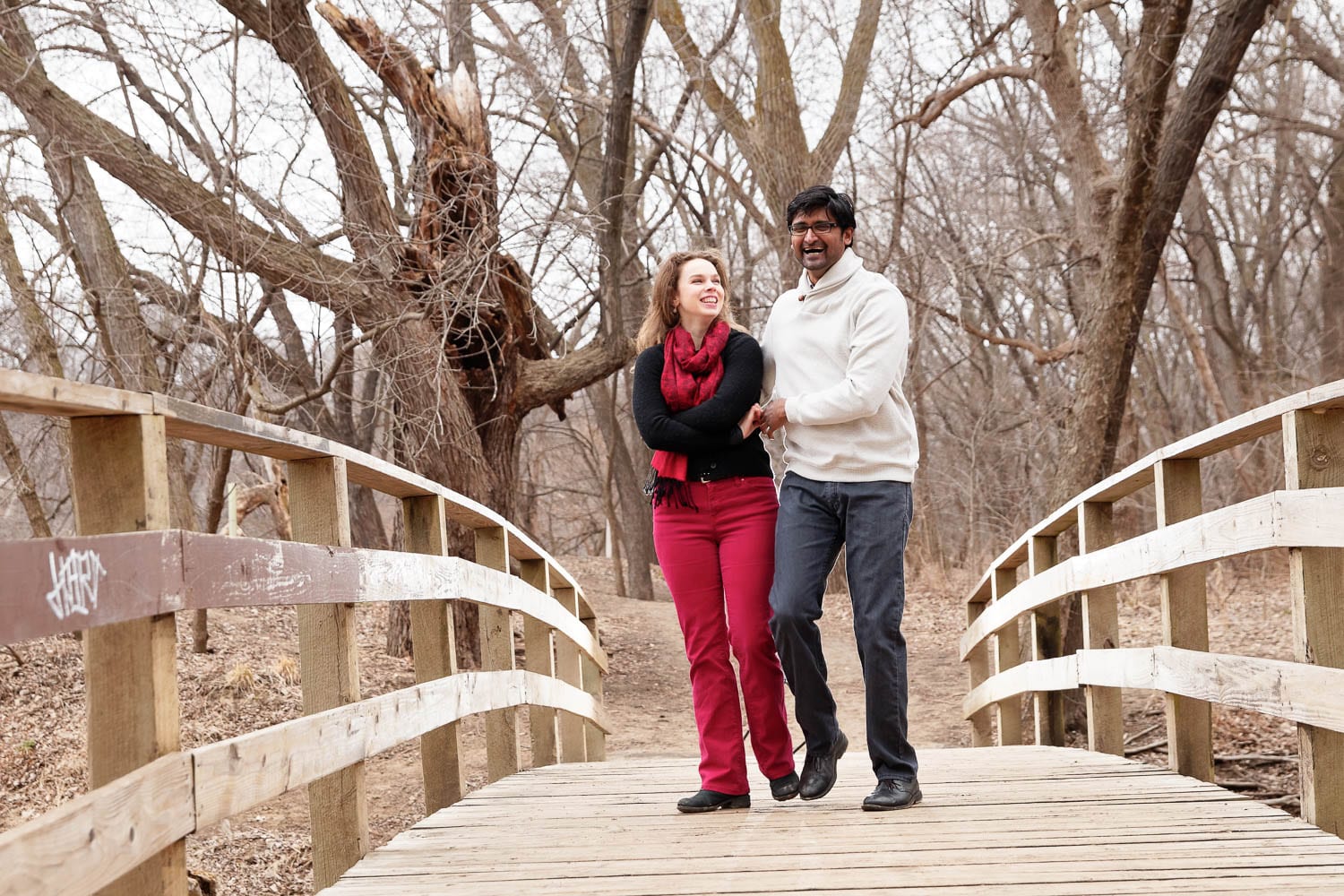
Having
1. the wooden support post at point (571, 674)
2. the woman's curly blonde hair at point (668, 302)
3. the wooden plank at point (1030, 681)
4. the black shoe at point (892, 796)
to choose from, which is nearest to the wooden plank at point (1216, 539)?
the wooden plank at point (1030, 681)

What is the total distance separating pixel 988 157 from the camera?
66.6 feet

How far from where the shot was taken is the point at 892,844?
3.31 m

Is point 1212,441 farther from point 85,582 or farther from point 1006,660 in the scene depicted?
point 1006,660

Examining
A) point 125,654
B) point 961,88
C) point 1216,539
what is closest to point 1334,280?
point 961,88

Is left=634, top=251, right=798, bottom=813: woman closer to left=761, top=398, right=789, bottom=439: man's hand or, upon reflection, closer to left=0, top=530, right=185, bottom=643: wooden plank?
left=761, top=398, right=789, bottom=439: man's hand

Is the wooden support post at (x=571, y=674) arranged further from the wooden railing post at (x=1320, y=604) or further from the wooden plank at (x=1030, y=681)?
the wooden railing post at (x=1320, y=604)

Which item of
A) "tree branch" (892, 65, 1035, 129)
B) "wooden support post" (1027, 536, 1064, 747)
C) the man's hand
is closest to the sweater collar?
the man's hand

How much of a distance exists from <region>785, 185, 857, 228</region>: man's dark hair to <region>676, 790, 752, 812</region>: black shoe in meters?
1.82

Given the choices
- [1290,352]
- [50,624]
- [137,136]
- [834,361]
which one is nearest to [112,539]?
[50,624]

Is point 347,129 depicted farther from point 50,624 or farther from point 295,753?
point 50,624

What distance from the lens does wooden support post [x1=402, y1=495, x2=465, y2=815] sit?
4.10 m

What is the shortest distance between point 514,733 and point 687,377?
1844 millimetres

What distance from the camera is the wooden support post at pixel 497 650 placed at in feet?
16.4

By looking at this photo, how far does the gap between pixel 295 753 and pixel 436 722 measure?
1.11 metres
